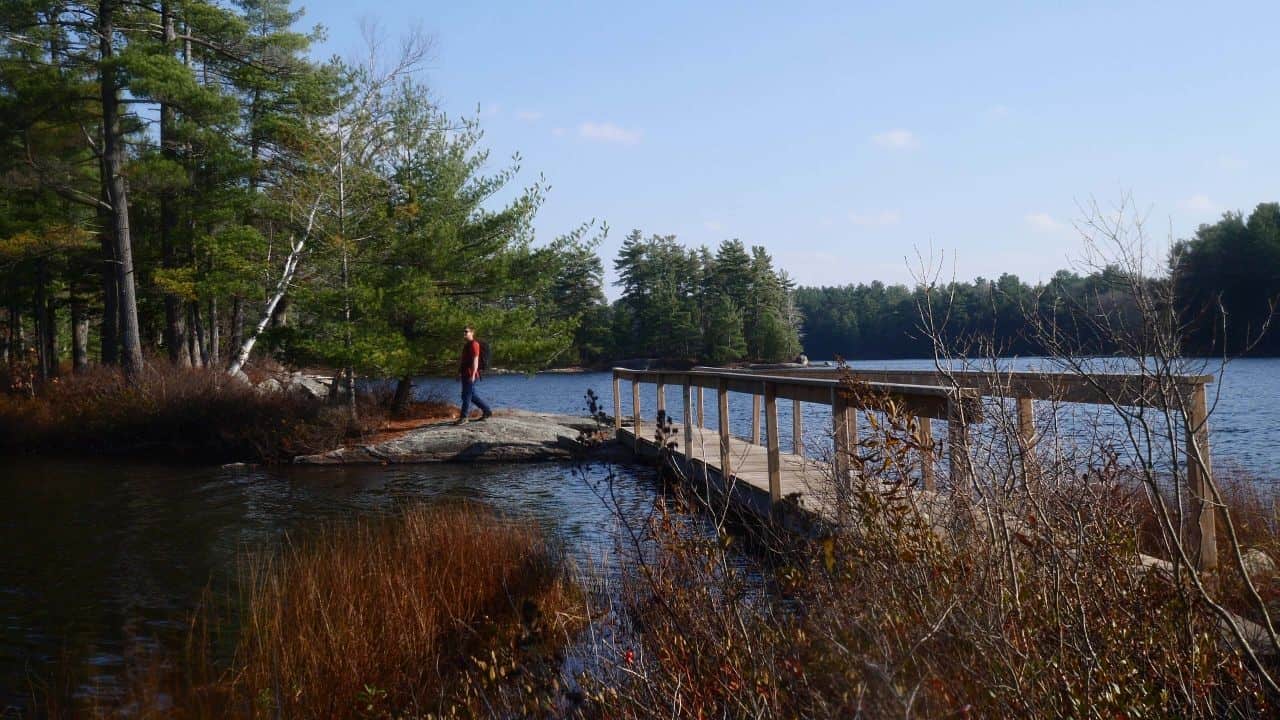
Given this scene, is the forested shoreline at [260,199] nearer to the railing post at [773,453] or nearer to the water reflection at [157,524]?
the water reflection at [157,524]

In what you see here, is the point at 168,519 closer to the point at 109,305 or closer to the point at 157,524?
the point at 157,524

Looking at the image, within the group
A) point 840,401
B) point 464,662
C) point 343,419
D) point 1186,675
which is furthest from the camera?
point 343,419

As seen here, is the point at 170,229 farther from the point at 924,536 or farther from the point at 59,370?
the point at 924,536

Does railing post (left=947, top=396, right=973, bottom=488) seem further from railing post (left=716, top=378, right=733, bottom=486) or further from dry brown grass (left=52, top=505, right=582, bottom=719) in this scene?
railing post (left=716, top=378, right=733, bottom=486)

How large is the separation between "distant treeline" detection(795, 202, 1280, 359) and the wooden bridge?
0.28 metres

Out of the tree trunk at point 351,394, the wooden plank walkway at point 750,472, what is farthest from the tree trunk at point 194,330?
the wooden plank walkway at point 750,472

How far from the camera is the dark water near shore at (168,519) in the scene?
22.0 ft

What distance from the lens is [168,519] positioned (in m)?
11.7

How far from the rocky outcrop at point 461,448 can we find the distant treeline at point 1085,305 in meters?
6.78

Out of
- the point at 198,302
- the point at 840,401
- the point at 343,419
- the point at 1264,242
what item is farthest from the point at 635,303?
the point at 840,401

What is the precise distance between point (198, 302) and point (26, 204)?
5909 millimetres

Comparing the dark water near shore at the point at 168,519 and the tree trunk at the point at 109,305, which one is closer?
the dark water near shore at the point at 168,519

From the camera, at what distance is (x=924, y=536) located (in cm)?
372

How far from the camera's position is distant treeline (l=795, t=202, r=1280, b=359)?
4777 mm
